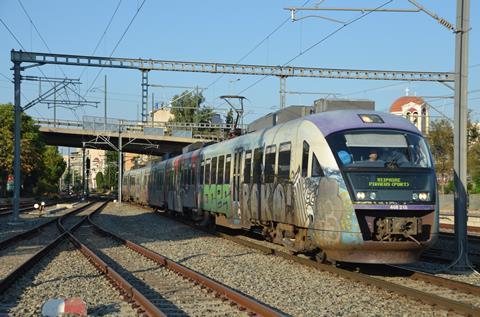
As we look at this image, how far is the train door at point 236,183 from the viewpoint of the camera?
17484mm

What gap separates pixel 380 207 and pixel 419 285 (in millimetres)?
1388

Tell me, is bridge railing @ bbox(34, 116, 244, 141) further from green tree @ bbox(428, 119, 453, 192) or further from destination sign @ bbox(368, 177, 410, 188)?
destination sign @ bbox(368, 177, 410, 188)

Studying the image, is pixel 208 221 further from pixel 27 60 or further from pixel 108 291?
pixel 108 291

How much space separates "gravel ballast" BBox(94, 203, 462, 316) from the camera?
838 cm

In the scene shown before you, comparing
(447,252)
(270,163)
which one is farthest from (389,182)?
(447,252)

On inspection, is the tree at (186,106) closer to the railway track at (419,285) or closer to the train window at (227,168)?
the train window at (227,168)

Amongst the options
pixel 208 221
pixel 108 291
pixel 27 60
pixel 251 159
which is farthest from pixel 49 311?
pixel 27 60

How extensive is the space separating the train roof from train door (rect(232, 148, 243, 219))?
564 centimetres

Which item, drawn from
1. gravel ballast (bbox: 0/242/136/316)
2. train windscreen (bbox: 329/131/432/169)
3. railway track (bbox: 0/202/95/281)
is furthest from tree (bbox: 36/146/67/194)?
train windscreen (bbox: 329/131/432/169)

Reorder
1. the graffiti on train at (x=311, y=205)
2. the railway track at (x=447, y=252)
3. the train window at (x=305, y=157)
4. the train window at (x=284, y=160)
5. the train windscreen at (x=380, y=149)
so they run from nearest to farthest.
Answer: the graffiti on train at (x=311, y=205), the train windscreen at (x=380, y=149), the train window at (x=305, y=157), the train window at (x=284, y=160), the railway track at (x=447, y=252)

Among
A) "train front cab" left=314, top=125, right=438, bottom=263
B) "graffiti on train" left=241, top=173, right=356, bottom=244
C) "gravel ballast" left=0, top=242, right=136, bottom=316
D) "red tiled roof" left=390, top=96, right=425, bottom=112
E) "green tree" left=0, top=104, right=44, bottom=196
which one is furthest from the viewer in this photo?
"red tiled roof" left=390, top=96, right=425, bottom=112

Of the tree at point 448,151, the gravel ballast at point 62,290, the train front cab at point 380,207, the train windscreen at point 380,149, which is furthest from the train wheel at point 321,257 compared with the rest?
A: the tree at point 448,151

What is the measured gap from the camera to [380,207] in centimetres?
1053

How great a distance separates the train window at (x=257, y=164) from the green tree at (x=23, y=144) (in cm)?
4987
